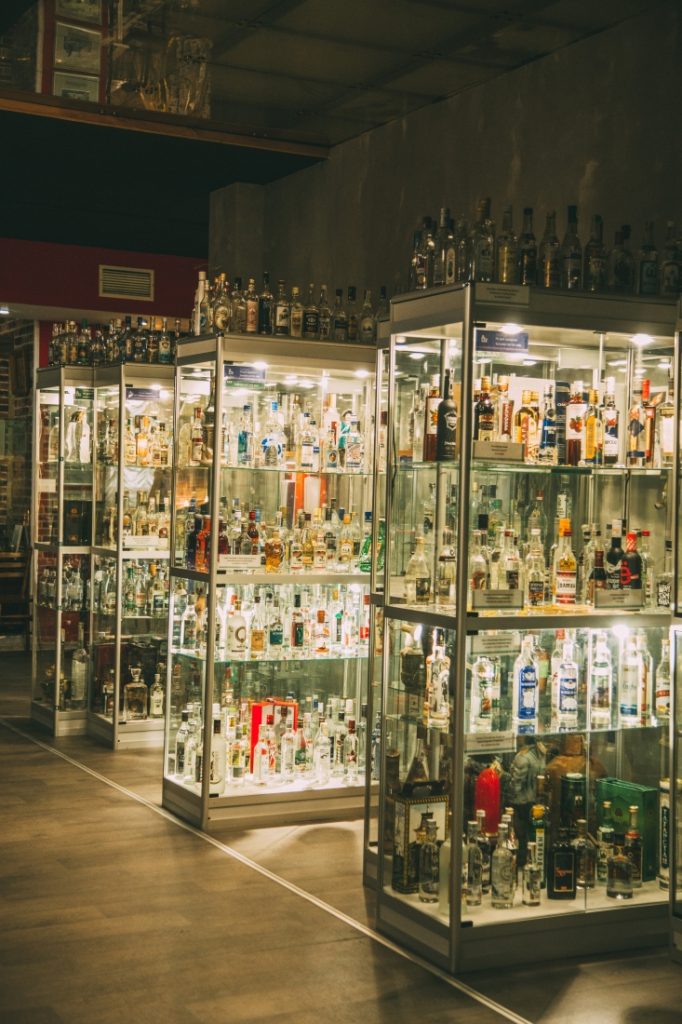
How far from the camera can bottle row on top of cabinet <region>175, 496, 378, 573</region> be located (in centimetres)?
620

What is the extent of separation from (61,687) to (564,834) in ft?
15.0

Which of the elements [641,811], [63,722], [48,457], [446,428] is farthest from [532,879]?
[48,457]

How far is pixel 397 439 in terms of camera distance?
479 cm

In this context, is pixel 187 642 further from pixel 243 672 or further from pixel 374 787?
pixel 374 787

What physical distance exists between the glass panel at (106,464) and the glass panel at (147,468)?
104mm

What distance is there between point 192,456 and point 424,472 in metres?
2.04

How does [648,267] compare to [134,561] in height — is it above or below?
above

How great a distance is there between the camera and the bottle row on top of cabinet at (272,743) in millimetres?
6219

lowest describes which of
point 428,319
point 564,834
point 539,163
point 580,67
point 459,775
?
point 564,834

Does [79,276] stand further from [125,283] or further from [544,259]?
[544,259]

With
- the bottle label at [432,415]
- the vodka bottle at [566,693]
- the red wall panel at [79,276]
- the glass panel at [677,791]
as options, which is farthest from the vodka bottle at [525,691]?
the red wall panel at [79,276]

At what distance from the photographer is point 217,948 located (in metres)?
4.46

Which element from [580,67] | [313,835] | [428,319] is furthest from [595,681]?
[580,67]

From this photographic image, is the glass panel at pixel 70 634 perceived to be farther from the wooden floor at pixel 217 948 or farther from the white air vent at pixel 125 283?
the white air vent at pixel 125 283
